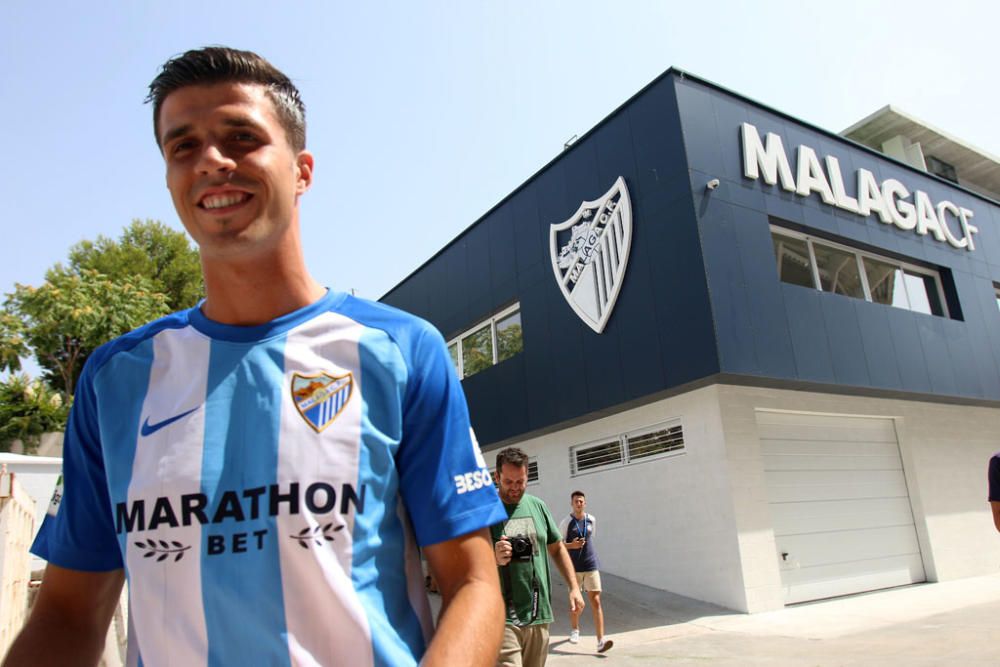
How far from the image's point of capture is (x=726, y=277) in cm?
1103

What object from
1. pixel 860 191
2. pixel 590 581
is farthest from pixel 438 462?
pixel 860 191

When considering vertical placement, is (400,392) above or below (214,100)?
below

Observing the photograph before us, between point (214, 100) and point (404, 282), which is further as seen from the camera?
point (404, 282)

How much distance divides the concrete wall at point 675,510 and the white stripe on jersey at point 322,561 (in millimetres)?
10856

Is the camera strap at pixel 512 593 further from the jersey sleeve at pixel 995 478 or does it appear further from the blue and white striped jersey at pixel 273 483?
the blue and white striped jersey at pixel 273 483

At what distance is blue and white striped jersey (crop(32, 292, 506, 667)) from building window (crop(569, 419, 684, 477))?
37.2 ft

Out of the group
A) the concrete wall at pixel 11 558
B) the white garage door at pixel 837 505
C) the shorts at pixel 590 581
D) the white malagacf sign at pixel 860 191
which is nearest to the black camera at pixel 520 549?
the concrete wall at pixel 11 558

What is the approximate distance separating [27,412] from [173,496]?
3014cm

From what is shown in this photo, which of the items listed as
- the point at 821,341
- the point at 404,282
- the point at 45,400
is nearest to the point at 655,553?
the point at 821,341

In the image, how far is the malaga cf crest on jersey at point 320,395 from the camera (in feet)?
3.68

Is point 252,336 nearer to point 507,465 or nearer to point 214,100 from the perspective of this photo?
point 214,100

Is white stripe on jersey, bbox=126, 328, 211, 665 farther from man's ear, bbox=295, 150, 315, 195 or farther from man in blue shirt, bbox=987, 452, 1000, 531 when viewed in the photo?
man in blue shirt, bbox=987, 452, 1000, 531

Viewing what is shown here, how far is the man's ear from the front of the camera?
1.28 m

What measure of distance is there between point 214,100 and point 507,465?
5.00m
